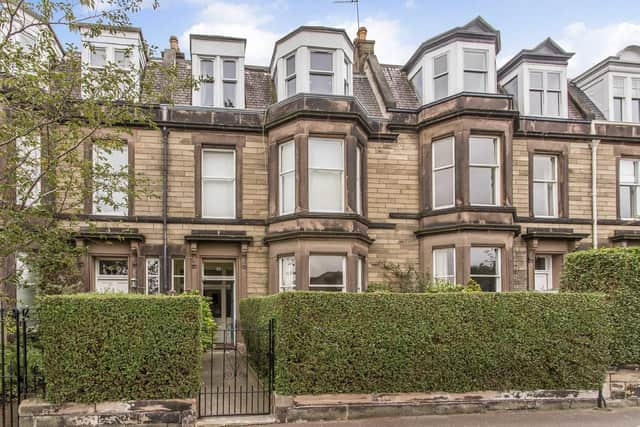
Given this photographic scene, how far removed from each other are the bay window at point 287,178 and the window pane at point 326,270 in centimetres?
171

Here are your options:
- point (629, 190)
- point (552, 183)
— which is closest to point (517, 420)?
point (552, 183)

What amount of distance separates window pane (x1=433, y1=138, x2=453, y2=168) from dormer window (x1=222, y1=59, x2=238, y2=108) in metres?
6.58

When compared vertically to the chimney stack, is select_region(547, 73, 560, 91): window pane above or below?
below

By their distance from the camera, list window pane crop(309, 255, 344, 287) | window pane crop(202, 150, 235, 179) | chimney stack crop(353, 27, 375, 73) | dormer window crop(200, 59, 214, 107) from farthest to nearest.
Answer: chimney stack crop(353, 27, 375, 73)
dormer window crop(200, 59, 214, 107)
window pane crop(202, 150, 235, 179)
window pane crop(309, 255, 344, 287)

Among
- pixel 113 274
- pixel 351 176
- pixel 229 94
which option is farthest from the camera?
pixel 229 94

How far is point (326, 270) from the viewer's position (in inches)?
547

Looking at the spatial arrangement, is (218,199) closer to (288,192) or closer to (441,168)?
(288,192)

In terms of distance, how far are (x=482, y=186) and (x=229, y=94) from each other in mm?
8449

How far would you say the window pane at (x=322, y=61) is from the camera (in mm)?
14789

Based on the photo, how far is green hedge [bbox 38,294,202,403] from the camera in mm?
7402

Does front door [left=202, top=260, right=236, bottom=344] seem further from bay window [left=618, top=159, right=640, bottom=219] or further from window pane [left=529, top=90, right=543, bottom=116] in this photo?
bay window [left=618, top=159, right=640, bottom=219]

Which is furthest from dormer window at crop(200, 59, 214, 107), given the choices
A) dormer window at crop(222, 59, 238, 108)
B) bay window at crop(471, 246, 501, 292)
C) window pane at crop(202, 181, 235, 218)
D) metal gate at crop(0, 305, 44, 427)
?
bay window at crop(471, 246, 501, 292)

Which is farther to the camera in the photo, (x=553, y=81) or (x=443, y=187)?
(x=553, y=81)

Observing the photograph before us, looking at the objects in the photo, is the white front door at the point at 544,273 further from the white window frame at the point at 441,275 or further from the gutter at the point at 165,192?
the gutter at the point at 165,192
